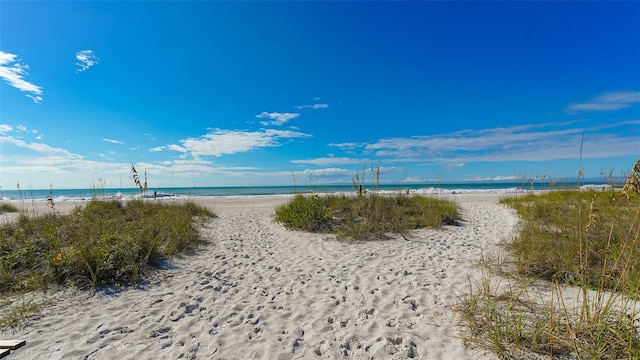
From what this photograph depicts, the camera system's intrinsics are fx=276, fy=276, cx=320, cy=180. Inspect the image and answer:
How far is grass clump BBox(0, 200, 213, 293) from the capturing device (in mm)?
4195

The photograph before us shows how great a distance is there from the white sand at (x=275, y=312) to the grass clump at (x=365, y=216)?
176 cm

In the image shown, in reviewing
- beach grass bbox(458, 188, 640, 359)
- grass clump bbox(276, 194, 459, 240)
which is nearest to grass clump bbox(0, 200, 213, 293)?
grass clump bbox(276, 194, 459, 240)

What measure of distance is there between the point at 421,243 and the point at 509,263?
203cm

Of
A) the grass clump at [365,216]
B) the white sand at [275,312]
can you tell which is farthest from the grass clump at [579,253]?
the grass clump at [365,216]

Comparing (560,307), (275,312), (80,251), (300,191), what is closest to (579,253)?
(560,307)

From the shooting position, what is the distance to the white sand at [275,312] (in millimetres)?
2760

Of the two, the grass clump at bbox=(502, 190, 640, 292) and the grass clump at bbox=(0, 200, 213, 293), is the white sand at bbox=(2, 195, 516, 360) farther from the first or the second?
the grass clump at bbox=(502, 190, 640, 292)

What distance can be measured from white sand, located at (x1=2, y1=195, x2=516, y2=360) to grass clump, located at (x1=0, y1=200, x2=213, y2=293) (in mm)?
439

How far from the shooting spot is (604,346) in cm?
242

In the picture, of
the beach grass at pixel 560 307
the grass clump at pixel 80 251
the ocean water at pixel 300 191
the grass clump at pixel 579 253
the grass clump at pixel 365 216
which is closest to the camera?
the beach grass at pixel 560 307

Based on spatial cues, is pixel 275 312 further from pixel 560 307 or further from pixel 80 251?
pixel 80 251

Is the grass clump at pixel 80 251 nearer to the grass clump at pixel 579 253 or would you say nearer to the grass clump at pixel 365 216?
the grass clump at pixel 365 216

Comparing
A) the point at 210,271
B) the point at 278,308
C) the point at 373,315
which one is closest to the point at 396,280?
the point at 373,315

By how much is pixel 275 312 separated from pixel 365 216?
606 centimetres
